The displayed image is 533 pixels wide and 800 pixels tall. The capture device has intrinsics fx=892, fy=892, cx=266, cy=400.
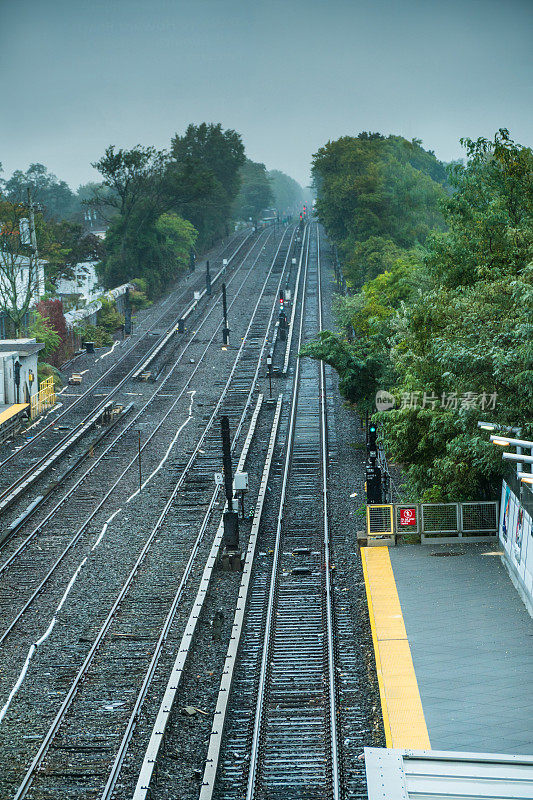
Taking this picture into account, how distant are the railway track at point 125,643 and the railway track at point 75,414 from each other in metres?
5.46

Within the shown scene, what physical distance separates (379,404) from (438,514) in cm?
1055

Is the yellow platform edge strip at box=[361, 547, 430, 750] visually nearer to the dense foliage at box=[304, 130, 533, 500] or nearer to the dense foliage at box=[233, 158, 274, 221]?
the dense foliage at box=[304, 130, 533, 500]

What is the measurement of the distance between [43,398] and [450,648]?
1177 inches

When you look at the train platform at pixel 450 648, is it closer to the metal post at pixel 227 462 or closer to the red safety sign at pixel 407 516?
the red safety sign at pixel 407 516

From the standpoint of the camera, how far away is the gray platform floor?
49.4ft

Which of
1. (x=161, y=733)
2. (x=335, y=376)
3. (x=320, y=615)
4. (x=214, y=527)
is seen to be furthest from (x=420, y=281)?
(x=161, y=733)

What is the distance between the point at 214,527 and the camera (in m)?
28.1

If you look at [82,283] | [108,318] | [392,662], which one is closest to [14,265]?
[108,318]

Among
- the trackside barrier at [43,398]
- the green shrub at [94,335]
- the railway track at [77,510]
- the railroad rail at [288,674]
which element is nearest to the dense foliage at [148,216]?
the green shrub at [94,335]

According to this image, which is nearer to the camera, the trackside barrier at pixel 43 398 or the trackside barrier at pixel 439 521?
the trackside barrier at pixel 439 521

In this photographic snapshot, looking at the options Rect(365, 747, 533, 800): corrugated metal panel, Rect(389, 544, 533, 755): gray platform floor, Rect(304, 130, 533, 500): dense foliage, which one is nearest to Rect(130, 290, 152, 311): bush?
Rect(304, 130, 533, 500): dense foliage

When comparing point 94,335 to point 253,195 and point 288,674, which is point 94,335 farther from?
point 253,195

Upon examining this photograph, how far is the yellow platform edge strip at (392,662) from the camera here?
1509cm

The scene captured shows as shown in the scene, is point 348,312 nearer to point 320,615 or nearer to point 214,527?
point 214,527
